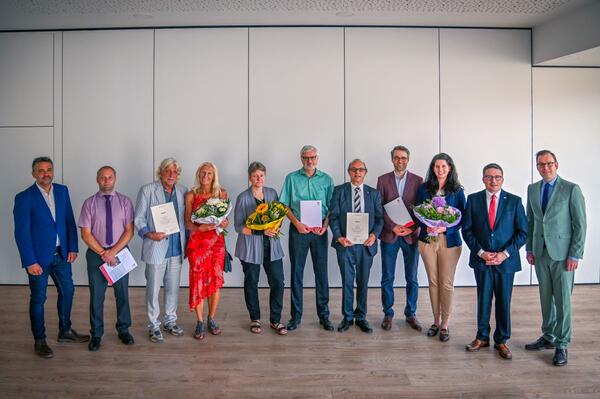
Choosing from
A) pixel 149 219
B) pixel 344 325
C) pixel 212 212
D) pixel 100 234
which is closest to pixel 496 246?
pixel 344 325

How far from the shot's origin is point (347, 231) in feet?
14.0

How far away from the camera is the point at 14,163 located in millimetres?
6059

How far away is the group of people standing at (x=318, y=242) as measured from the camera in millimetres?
3684

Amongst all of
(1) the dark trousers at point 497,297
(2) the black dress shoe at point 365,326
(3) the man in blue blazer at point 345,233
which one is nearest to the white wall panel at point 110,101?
(3) the man in blue blazer at point 345,233

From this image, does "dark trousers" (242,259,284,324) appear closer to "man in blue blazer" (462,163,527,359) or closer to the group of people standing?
the group of people standing

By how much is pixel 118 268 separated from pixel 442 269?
3.00 metres

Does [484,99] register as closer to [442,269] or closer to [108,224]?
[442,269]

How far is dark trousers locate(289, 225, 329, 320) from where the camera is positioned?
434 centimetres

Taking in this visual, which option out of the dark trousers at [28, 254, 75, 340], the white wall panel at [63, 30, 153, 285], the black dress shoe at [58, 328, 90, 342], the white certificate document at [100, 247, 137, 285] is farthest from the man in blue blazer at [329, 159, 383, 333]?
the white wall panel at [63, 30, 153, 285]

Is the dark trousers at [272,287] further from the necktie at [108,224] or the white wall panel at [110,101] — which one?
the white wall panel at [110,101]

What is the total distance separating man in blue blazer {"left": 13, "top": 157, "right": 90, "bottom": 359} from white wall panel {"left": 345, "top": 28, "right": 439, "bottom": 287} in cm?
359

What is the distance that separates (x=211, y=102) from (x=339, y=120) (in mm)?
1788

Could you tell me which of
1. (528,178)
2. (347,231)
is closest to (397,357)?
(347,231)

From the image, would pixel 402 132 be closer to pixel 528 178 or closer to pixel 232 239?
pixel 528 178
